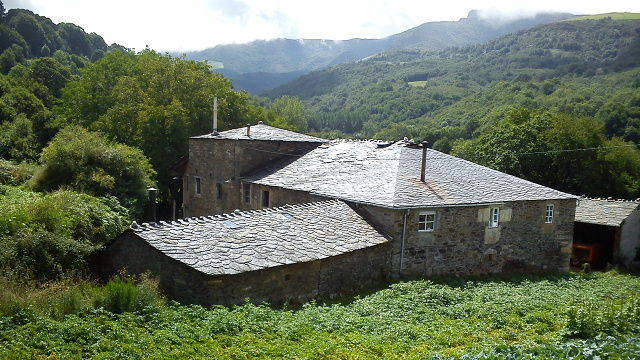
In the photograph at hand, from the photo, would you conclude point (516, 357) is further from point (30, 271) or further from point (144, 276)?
point (30, 271)

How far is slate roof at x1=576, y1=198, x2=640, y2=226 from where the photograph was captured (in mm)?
24750

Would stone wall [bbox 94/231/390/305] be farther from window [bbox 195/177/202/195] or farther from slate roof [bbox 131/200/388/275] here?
window [bbox 195/177/202/195]

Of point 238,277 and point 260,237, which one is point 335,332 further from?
point 260,237

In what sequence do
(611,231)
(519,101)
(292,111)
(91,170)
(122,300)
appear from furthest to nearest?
(292,111) → (519,101) → (611,231) → (91,170) → (122,300)

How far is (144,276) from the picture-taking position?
1059cm

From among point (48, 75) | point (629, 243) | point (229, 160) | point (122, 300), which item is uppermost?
point (48, 75)

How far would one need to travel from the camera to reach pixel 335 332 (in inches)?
357

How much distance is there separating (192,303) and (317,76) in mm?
143846

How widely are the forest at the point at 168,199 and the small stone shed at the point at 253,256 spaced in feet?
1.91

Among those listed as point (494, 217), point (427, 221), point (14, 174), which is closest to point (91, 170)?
point (14, 174)

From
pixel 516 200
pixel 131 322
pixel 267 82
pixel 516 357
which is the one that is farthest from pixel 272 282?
pixel 267 82

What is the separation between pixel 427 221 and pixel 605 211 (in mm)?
14742

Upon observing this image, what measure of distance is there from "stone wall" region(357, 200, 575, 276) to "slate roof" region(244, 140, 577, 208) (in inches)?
14.2

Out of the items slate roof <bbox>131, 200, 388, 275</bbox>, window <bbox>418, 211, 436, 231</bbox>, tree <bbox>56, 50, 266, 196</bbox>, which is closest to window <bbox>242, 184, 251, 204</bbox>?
slate roof <bbox>131, 200, 388, 275</bbox>
